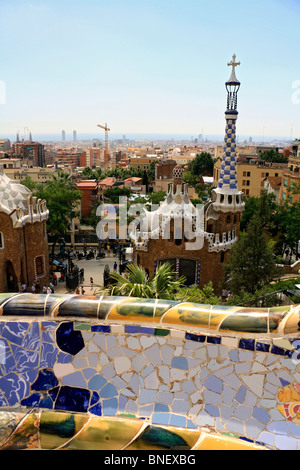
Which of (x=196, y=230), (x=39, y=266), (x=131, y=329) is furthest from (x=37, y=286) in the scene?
(x=131, y=329)

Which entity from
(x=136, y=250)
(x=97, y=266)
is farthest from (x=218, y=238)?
(x=97, y=266)

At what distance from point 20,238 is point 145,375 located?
52.0ft

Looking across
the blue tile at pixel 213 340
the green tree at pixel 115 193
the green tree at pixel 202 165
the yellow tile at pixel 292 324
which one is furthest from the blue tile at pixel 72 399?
the green tree at pixel 202 165

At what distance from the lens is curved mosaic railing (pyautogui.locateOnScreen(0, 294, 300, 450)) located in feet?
10.6

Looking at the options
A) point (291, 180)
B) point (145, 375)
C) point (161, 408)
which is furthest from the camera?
point (291, 180)

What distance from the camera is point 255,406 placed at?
131 inches

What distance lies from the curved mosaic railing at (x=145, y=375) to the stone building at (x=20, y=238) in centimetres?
1474

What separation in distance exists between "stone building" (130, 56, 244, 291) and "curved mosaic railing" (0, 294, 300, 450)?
12847 millimetres

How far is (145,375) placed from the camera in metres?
3.54

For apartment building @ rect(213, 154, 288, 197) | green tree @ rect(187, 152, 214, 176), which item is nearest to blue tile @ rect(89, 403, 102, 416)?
apartment building @ rect(213, 154, 288, 197)

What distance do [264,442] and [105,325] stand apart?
160 centimetres

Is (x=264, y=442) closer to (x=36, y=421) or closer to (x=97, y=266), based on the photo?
(x=36, y=421)

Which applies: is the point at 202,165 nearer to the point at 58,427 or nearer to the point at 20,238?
the point at 20,238

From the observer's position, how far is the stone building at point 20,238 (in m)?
17.7
